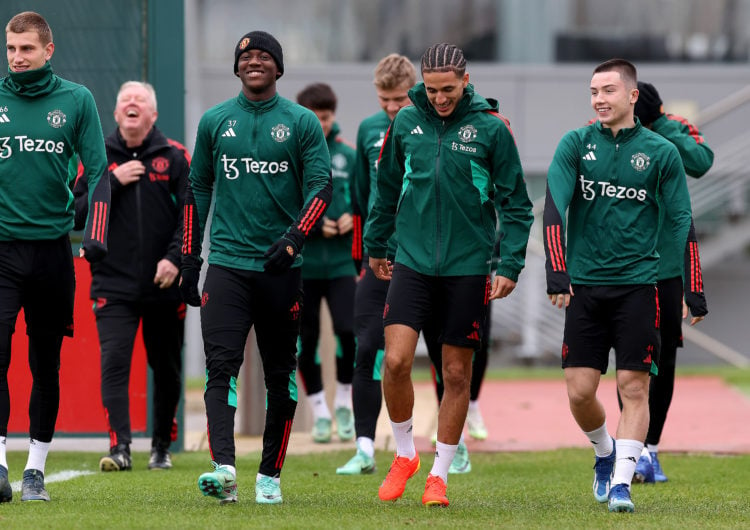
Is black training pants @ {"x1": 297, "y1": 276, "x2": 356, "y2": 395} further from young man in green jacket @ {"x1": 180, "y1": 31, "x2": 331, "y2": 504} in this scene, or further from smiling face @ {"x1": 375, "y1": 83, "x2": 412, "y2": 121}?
young man in green jacket @ {"x1": 180, "y1": 31, "x2": 331, "y2": 504}

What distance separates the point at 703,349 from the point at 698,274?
56.0 feet

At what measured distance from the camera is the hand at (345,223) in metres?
9.83

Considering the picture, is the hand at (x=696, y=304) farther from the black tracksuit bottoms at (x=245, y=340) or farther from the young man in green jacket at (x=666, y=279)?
the black tracksuit bottoms at (x=245, y=340)

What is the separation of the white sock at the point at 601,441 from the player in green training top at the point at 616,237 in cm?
18

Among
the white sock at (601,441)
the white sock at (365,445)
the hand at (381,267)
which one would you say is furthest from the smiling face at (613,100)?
the white sock at (365,445)

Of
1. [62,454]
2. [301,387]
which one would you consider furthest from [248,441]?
[62,454]

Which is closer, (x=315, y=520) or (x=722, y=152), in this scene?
(x=315, y=520)

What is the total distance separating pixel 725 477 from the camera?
8398 mm

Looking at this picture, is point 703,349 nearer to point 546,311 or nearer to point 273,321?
point 546,311

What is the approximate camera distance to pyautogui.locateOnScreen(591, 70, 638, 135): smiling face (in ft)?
22.7

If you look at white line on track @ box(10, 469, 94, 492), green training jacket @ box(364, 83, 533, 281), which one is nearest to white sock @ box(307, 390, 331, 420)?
white line on track @ box(10, 469, 94, 492)

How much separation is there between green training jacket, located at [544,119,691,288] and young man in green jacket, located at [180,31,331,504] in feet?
3.81

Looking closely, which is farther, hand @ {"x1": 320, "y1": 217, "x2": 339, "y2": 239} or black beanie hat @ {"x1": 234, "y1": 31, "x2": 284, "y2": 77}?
hand @ {"x1": 320, "y1": 217, "x2": 339, "y2": 239}

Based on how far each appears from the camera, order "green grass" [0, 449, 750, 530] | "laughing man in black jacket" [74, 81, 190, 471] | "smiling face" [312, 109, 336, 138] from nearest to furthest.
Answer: "green grass" [0, 449, 750, 530]
"laughing man in black jacket" [74, 81, 190, 471]
"smiling face" [312, 109, 336, 138]
